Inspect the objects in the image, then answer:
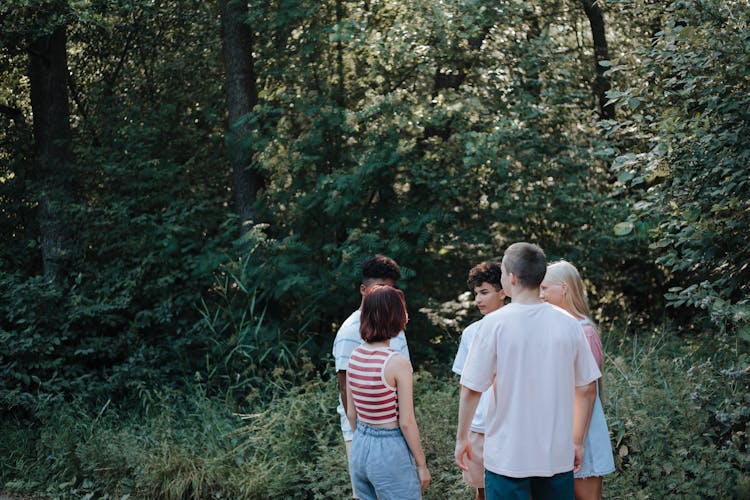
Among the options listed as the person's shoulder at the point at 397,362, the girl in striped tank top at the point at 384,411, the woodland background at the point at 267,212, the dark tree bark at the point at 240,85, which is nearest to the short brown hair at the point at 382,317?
the girl in striped tank top at the point at 384,411

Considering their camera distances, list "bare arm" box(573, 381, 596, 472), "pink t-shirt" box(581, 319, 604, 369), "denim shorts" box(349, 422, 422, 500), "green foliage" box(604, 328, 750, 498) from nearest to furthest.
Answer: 1. "bare arm" box(573, 381, 596, 472)
2. "denim shorts" box(349, 422, 422, 500)
3. "pink t-shirt" box(581, 319, 604, 369)
4. "green foliage" box(604, 328, 750, 498)

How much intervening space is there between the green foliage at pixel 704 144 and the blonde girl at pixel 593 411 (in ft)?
6.27

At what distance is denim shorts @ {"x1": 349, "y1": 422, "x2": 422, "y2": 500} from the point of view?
14.8 feet

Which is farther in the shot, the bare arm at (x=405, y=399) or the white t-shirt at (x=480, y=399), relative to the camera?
the white t-shirt at (x=480, y=399)

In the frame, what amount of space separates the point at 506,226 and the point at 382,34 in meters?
3.01

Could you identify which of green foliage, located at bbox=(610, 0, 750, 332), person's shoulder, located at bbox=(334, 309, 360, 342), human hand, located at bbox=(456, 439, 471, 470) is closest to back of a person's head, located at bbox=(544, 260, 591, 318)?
human hand, located at bbox=(456, 439, 471, 470)

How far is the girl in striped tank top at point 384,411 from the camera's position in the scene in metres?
4.53

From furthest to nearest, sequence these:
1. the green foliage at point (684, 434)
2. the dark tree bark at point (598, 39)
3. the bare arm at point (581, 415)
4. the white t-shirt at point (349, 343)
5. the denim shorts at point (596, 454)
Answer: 1. the dark tree bark at point (598, 39)
2. the green foliage at point (684, 434)
3. the white t-shirt at point (349, 343)
4. the denim shorts at point (596, 454)
5. the bare arm at point (581, 415)

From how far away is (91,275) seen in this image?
11992 mm

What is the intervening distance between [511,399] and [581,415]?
0.50 m

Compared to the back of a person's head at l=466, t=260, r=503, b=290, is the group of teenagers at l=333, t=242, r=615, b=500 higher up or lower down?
lower down

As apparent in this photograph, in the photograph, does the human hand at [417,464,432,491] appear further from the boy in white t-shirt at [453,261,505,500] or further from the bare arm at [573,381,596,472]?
the bare arm at [573,381,596,472]

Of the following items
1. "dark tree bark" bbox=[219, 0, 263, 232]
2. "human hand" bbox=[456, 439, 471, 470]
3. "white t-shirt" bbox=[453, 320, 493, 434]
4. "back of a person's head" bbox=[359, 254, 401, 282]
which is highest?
"dark tree bark" bbox=[219, 0, 263, 232]

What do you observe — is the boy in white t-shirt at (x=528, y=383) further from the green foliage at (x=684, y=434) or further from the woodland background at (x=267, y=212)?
the woodland background at (x=267, y=212)
